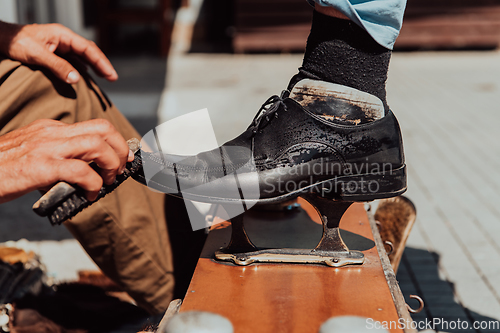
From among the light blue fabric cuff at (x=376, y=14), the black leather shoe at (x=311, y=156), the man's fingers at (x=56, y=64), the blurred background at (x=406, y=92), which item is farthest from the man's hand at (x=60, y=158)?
the blurred background at (x=406, y=92)

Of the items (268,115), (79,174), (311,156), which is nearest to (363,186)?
(311,156)

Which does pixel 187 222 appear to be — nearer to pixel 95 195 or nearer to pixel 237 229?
pixel 237 229

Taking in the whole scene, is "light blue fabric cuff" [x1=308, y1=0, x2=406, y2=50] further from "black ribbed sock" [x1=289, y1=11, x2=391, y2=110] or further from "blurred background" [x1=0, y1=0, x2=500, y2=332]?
"blurred background" [x1=0, y1=0, x2=500, y2=332]

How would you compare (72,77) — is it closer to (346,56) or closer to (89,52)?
(89,52)

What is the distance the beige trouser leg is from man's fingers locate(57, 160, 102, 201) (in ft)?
1.76

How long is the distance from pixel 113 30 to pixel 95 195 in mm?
8626

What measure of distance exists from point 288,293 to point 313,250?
7.8 inches

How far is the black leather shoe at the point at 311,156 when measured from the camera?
127cm

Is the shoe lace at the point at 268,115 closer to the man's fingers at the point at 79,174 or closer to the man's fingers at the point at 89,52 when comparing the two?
the man's fingers at the point at 79,174

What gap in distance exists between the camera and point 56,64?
154 centimetres

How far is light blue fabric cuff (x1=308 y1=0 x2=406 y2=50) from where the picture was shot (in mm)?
1219

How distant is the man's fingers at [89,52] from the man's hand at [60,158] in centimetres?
60

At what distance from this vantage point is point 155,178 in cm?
123

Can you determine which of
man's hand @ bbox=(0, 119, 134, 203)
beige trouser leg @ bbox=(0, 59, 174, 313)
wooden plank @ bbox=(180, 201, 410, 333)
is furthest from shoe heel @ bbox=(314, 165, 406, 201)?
beige trouser leg @ bbox=(0, 59, 174, 313)
